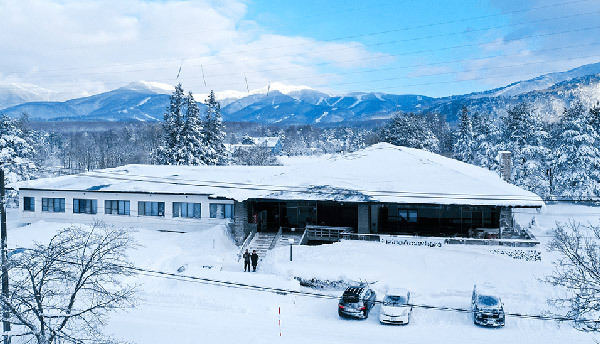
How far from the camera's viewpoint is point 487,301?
20.5 metres

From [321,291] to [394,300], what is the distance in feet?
16.2

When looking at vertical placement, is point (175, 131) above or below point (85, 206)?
above

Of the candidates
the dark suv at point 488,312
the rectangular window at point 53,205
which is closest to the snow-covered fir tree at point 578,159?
Answer: the dark suv at point 488,312

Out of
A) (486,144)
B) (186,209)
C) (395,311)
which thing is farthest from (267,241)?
(486,144)

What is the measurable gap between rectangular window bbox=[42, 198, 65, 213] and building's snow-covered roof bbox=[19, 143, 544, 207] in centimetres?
114

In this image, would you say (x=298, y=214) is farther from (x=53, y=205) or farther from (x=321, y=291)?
(x=53, y=205)

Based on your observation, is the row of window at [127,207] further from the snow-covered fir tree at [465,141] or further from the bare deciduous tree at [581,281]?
the snow-covered fir tree at [465,141]

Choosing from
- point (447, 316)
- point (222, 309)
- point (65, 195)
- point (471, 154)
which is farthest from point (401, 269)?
point (471, 154)

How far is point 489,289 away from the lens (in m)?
23.8

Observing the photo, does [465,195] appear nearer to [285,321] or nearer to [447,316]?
[447,316]

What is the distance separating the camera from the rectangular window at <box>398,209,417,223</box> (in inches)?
1330

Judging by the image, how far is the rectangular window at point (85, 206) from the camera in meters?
38.8

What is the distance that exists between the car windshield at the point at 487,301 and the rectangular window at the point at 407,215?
12962 millimetres

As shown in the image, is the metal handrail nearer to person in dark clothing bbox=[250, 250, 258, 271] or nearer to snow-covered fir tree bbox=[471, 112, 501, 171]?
person in dark clothing bbox=[250, 250, 258, 271]
